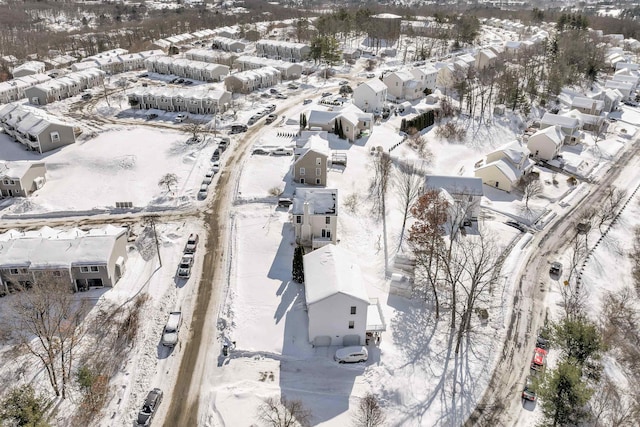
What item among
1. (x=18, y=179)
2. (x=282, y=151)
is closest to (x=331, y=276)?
(x=282, y=151)

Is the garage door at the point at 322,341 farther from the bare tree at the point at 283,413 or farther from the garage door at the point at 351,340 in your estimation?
the bare tree at the point at 283,413

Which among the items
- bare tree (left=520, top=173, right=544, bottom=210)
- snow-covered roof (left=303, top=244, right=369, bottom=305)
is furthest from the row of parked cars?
bare tree (left=520, top=173, right=544, bottom=210)

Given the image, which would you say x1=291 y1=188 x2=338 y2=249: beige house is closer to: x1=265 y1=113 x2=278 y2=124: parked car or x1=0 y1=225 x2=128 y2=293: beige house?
x1=0 y1=225 x2=128 y2=293: beige house

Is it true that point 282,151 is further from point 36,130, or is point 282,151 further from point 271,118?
point 36,130

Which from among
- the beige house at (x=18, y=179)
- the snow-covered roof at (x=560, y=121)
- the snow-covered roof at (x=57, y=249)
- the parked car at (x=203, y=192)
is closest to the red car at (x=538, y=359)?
the snow-covered roof at (x=57, y=249)

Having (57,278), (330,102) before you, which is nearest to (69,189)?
(57,278)

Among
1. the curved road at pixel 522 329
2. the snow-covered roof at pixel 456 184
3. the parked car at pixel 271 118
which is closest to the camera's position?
the curved road at pixel 522 329
